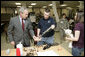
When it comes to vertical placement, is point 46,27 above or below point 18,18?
below

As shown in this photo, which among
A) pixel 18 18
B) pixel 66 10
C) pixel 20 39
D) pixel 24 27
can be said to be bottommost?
pixel 66 10

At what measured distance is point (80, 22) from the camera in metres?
2.32

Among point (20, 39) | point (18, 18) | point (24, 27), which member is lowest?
point (20, 39)

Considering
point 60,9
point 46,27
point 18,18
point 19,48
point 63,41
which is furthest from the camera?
point 60,9

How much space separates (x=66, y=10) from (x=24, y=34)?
20612mm

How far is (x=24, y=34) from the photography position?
9.71 ft

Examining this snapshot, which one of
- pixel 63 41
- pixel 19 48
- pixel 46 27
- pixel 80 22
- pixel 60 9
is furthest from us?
pixel 60 9

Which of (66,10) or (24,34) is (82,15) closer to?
(24,34)

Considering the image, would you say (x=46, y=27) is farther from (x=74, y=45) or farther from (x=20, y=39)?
(x=74, y=45)

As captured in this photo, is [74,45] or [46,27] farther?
[46,27]

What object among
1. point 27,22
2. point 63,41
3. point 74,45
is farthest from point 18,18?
point 63,41

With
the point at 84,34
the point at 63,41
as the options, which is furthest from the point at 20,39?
the point at 63,41

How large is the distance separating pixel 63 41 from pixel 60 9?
1657 centimetres

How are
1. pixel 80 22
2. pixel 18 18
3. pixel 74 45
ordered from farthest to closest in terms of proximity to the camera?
pixel 18 18, pixel 74 45, pixel 80 22
